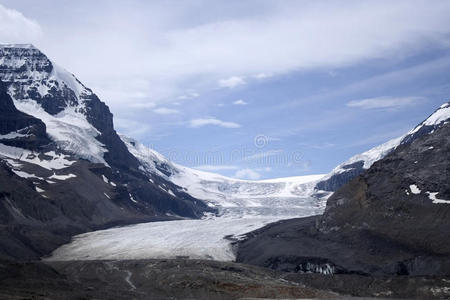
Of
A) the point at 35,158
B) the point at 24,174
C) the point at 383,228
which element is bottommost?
the point at 383,228

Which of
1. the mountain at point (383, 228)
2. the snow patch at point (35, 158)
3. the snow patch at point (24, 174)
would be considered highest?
the snow patch at point (35, 158)

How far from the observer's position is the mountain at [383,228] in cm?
8325

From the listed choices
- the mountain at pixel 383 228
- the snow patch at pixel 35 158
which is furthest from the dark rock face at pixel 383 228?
the snow patch at pixel 35 158

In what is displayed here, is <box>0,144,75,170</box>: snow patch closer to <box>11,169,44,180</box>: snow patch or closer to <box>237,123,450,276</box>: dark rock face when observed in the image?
<box>11,169,44,180</box>: snow patch

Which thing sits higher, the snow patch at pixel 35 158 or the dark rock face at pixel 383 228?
the snow patch at pixel 35 158

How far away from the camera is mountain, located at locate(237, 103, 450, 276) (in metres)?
83.2

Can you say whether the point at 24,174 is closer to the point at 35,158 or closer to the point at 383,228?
the point at 35,158

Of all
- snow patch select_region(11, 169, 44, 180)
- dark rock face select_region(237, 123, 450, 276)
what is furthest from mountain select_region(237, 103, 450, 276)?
snow patch select_region(11, 169, 44, 180)

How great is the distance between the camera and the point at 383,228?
303 feet

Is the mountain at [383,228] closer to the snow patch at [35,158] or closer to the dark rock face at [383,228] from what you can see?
the dark rock face at [383,228]

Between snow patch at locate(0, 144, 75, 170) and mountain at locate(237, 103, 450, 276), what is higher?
snow patch at locate(0, 144, 75, 170)

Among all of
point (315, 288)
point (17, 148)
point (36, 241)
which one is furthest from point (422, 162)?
point (17, 148)

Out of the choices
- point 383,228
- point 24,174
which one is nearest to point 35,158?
point 24,174

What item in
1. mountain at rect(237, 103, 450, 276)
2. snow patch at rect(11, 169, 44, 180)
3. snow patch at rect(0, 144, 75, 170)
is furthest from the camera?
snow patch at rect(0, 144, 75, 170)
